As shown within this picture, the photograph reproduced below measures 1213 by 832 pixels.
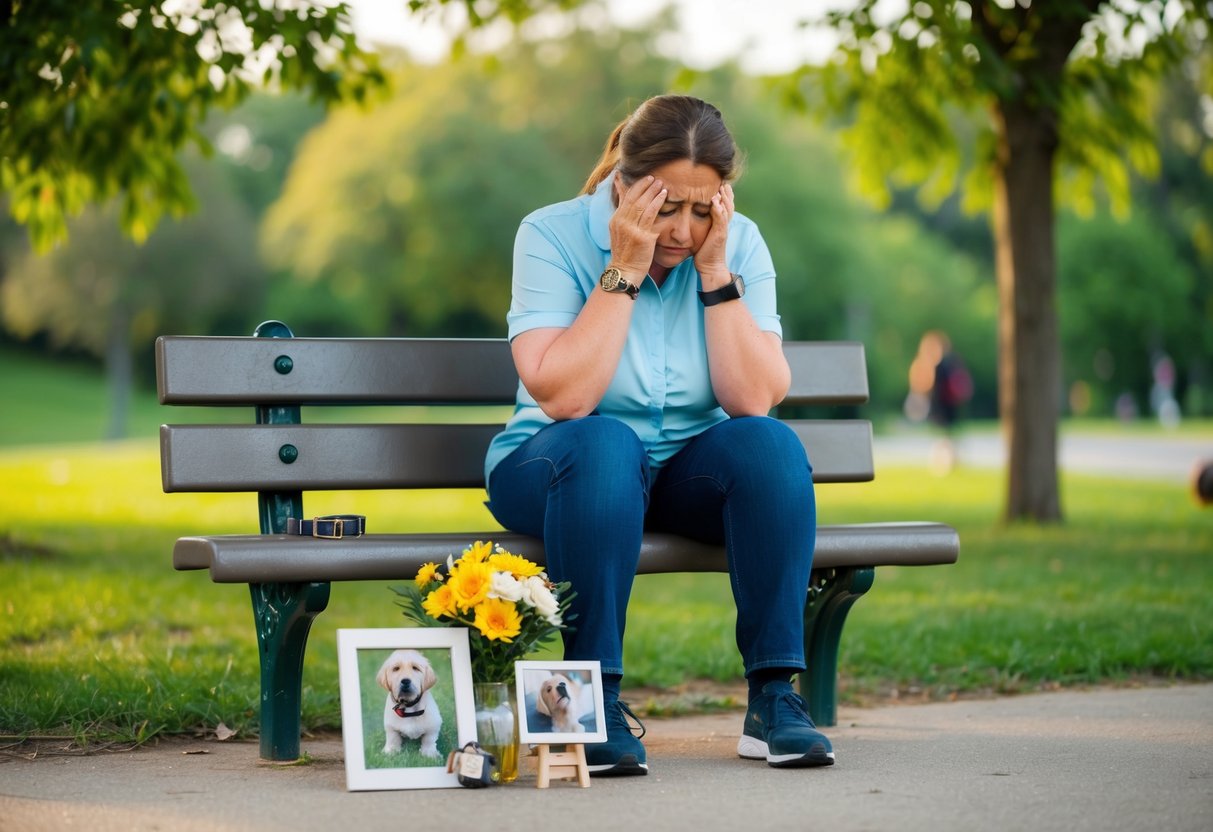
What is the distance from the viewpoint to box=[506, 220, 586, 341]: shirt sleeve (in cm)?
379

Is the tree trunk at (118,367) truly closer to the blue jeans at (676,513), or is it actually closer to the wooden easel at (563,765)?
the blue jeans at (676,513)

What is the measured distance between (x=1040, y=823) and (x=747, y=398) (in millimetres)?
1284

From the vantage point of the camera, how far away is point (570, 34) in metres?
37.2

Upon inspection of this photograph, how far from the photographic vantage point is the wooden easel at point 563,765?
332 cm

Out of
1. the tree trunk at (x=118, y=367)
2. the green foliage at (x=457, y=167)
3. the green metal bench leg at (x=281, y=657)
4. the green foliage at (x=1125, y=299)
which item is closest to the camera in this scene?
the green metal bench leg at (x=281, y=657)

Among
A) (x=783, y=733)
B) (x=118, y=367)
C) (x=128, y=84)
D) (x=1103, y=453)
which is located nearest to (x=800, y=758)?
(x=783, y=733)

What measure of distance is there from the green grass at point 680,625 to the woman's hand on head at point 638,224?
4.91ft

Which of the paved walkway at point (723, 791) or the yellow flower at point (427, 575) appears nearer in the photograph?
the paved walkway at point (723, 791)

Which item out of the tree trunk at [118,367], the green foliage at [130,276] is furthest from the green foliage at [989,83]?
the tree trunk at [118,367]

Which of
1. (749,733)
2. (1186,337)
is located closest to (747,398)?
(749,733)

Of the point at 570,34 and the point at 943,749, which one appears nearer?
the point at 943,749

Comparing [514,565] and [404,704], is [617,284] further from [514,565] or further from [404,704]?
[404,704]

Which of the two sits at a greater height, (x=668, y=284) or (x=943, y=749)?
(x=668, y=284)

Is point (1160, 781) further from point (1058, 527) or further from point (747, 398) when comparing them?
point (1058, 527)
